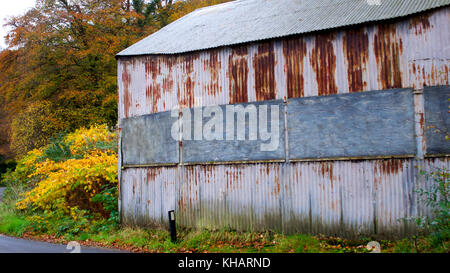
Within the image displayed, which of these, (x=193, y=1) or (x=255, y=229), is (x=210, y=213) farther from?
(x=193, y=1)

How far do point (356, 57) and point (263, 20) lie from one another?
3321mm

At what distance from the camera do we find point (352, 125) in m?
8.41

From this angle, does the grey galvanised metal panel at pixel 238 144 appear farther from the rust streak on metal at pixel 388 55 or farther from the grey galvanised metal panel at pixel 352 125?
the rust streak on metal at pixel 388 55

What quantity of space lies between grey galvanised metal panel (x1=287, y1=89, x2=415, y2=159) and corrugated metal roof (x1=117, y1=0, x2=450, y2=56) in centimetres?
170

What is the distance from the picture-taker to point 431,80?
7742 millimetres

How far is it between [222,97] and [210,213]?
3.04 m

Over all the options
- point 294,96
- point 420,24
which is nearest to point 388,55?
point 420,24

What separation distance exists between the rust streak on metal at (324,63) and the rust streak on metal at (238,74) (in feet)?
5.81

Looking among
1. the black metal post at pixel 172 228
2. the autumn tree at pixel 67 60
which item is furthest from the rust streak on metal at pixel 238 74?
the autumn tree at pixel 67 60

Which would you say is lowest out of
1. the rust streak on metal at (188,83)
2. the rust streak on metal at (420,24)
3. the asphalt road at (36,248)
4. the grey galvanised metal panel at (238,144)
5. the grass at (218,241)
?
the asphalt road at (36,248)

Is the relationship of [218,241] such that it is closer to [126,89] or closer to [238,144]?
[238,144]

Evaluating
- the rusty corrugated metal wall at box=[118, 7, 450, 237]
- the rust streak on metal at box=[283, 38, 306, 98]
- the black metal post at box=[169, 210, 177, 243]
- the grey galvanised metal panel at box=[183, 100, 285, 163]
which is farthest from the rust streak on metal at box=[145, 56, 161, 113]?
the rust streak on metal at box=[283, 38, 306, 98]

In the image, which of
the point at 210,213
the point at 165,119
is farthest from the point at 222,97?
the point at 210,213

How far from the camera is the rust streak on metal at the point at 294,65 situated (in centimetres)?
908
